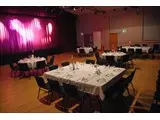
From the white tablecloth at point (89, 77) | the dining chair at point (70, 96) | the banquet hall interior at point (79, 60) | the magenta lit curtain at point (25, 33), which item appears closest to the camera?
the white tablecloth at point (89, 77)

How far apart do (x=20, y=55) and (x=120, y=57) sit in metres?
7.32

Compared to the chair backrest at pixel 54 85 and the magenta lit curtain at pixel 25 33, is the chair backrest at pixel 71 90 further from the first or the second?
the magenta lit curtain at pixel 25 33

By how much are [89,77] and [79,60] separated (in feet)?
21.7

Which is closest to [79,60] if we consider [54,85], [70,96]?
[54,85]

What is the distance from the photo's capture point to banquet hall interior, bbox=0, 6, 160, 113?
388 cm

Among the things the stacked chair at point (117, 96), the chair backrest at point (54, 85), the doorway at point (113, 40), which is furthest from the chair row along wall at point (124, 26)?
the chair backrest at point (54, 85)

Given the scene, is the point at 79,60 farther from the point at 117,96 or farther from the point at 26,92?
the point at 117,96

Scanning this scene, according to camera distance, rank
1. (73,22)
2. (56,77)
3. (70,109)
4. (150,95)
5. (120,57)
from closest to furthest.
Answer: (70,109), (56,77), (150,95), (120,57), (73,22)

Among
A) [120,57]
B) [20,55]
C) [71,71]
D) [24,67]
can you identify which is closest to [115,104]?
[71,71]

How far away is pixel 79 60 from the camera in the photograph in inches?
414

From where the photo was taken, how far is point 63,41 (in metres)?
15.4

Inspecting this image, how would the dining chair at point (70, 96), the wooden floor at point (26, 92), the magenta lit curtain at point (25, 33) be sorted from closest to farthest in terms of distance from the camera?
the dining chair at point (70, 96) → the wooden floor at point (26, 92) → the magenta lit curtain at point (25, 33)

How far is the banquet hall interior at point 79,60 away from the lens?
3883 mm

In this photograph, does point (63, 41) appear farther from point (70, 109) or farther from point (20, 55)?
point (70, 109)
